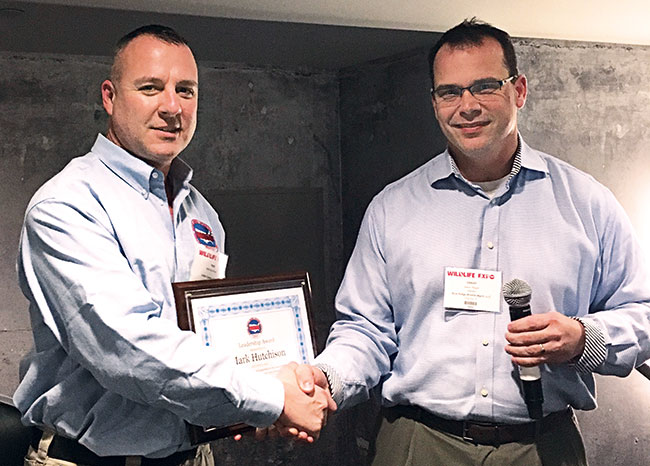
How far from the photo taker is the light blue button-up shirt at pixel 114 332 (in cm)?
199

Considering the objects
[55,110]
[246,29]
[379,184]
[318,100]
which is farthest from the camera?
[318,100]

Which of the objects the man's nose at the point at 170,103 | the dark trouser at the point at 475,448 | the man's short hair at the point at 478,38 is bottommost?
the dark trouser at the point at 475,448

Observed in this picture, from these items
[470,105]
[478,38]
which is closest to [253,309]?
[470,105]

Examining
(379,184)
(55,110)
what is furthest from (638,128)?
(55,110)

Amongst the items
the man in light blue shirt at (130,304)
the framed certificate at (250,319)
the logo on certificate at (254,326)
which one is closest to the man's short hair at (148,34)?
the man in light blue shirt at (130,304)

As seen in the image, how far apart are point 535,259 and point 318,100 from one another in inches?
97.1

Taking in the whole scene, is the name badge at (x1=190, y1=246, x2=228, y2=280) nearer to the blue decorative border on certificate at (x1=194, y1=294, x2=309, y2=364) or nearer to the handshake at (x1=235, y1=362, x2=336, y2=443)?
the blue decorative border on certificate at (x1=194, y1=294, x2=309, y2=364)

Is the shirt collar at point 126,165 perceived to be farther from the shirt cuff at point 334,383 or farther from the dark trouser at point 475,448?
the dark trouser at point 475,448

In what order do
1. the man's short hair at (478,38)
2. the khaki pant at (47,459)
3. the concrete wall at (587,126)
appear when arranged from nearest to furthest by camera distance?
the khaki pant at (47,459)
the man's short hair at (478,38)
the concrete wall at (587,126)

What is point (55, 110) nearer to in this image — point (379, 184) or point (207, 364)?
point (379, 184)

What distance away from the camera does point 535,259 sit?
2.46 metres

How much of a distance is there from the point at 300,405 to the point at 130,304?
56 cm

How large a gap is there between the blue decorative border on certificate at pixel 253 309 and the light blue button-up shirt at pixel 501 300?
0.12 meters

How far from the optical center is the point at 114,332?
6.47 ft
